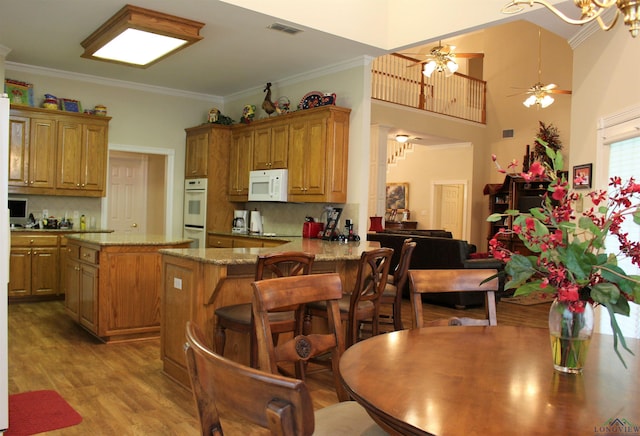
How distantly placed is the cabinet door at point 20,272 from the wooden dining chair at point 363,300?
4498 mm

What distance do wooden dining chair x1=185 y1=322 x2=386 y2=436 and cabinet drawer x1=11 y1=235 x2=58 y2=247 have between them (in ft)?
20.1

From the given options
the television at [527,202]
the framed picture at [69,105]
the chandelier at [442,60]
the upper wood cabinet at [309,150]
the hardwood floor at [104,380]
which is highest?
the chandelier at [442,60]

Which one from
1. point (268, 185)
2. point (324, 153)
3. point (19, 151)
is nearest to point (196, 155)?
point (268, 185)

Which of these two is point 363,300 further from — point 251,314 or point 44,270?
point 44,270

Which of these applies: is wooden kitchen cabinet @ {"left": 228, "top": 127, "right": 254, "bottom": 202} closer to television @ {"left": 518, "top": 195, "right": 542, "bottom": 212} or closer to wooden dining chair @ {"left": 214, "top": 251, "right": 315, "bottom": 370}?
wooden dining chair @ {"left": 214, "top": 251, "right": 315, "bottom": 370}

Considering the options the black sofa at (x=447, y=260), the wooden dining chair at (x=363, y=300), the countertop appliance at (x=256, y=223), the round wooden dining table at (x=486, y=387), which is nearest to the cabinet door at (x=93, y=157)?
the countertop appliance at (x=256, y=223)

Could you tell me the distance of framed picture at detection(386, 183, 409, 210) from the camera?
13.4 m

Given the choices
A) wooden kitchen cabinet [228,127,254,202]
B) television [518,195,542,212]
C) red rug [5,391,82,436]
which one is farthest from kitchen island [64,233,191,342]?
television [518,195,542,212]

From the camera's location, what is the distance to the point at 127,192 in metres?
8.67

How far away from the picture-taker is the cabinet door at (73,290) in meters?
5.13

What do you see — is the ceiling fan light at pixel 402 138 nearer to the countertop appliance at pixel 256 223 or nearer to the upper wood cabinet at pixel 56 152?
the countertop appliance at pixel 256 223

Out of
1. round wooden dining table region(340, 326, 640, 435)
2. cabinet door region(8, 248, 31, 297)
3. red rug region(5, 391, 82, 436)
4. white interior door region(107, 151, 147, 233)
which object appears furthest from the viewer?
white interior door region(107, 151, 147, 233)

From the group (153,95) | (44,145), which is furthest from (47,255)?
(153,95)

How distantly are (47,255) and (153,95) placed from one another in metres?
2.64
